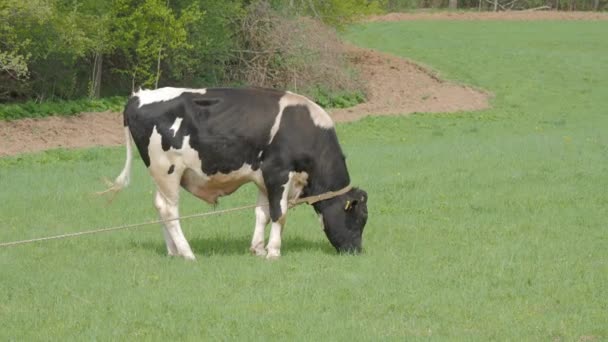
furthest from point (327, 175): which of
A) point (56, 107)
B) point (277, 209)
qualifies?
point (56, 107)

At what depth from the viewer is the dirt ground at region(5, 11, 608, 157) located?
87.2 feet

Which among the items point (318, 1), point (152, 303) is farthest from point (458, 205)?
point (318, 1)

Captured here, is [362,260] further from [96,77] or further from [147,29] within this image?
[96,77]

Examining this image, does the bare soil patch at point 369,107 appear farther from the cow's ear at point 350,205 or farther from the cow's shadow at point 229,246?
the cow's ear at point 350,205

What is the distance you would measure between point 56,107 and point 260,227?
1791cm

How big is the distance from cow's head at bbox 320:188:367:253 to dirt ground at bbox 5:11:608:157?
581 inches

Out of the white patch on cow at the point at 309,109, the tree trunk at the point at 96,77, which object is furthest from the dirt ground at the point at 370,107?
the white patch on cow at the point at 309,109

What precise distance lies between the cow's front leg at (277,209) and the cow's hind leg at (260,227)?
8.6 inches

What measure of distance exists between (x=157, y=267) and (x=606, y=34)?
51312 millimetres

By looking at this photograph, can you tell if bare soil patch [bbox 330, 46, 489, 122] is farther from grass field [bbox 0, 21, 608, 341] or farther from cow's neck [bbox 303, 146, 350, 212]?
cow's neck [bbox 303, 146, 350, 212]

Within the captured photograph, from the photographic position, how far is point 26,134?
26.7 meters

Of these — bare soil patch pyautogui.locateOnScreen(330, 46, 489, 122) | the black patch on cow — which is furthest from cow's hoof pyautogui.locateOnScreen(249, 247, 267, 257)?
bare soil patch pyautogui.locateOnScreen(330, 46, 489, 122)

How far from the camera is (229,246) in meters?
13.1

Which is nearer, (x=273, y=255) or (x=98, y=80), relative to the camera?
(x=273, y=255)
